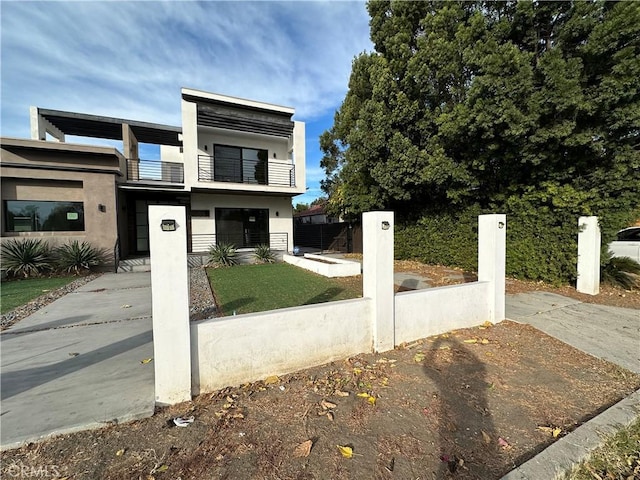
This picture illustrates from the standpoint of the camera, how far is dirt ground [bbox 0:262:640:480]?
2.04 meters

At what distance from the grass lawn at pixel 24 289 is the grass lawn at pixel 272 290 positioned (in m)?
4.19

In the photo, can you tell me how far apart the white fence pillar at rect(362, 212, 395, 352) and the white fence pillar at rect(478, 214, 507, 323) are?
2.27 meters

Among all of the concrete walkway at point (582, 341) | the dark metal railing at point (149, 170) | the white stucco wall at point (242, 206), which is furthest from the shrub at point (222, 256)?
the concrete walkway at point (582, 341)

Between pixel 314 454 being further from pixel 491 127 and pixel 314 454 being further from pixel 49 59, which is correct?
pixel 49 59

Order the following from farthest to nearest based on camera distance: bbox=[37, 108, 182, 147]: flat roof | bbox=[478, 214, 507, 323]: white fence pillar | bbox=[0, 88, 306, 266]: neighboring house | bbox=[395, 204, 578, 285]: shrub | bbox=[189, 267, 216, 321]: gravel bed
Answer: bbox=[37, 108, 182, 147]: flat roof < bbox=[0, 88, 306, 266]: neighboring house < bbox=[395, 204, 578, 285]: shrub < bbox=[189, 267, 216, 321]: gravel bed < bbox=[478, 214, 507, 323]: white fence pillar

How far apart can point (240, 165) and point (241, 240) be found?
3945 millimetres

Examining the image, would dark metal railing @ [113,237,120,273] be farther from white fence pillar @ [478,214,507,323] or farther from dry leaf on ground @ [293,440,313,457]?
white fence pillar @ [478,214,507,323]

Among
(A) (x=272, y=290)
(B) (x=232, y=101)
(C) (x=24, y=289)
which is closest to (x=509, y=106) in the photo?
(A) (x=272, y=290)

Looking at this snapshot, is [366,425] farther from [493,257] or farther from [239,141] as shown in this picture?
[239,141]

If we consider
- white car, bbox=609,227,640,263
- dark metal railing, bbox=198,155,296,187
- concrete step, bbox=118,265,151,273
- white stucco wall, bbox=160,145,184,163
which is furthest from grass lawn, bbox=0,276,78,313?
white car, bbox=609,227,640,263

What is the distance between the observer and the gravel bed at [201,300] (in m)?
5.22

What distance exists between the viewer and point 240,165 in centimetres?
1447

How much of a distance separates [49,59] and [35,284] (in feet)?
21.6

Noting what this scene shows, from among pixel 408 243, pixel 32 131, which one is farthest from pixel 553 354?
pixel 32 131
